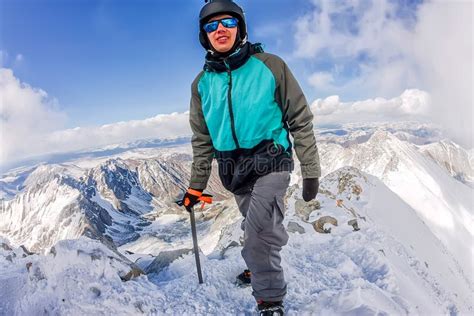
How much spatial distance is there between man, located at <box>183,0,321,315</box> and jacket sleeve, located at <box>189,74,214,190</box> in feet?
1.84

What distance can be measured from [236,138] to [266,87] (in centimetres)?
→ 93

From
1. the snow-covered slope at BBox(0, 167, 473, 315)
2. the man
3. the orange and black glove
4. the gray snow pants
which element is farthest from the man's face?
the snow-covered slope at BBox(0, 167, 473, 315)

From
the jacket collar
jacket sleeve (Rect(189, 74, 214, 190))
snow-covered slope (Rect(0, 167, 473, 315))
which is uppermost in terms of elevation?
the jacket collar

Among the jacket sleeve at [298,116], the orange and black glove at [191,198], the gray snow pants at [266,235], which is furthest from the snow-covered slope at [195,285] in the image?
the jacket sleeve at [298,116]

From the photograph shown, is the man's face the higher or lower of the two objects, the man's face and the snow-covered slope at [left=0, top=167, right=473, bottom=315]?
the higher

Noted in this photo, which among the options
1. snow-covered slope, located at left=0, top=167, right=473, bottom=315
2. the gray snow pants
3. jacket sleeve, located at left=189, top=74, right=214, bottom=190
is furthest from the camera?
jacket sleeve, located at left=189, top=74, right=214, bottom=190

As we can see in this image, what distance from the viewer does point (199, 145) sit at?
19.9 ft

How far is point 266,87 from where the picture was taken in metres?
5.09

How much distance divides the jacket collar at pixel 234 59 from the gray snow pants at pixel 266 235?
1.87m

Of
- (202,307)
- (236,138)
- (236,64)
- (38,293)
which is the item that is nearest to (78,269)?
(38,293)

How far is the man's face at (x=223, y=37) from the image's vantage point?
530 cm

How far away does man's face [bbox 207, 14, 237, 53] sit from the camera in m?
5.30

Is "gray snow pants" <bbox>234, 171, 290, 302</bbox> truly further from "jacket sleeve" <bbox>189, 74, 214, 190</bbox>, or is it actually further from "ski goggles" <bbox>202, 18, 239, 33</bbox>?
"ski goggles" <bbox>202, 18, 239, 33</bbox>

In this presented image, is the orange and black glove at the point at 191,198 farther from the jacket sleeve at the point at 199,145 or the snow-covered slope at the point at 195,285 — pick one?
the snow-covered slope at the point at 195,285
